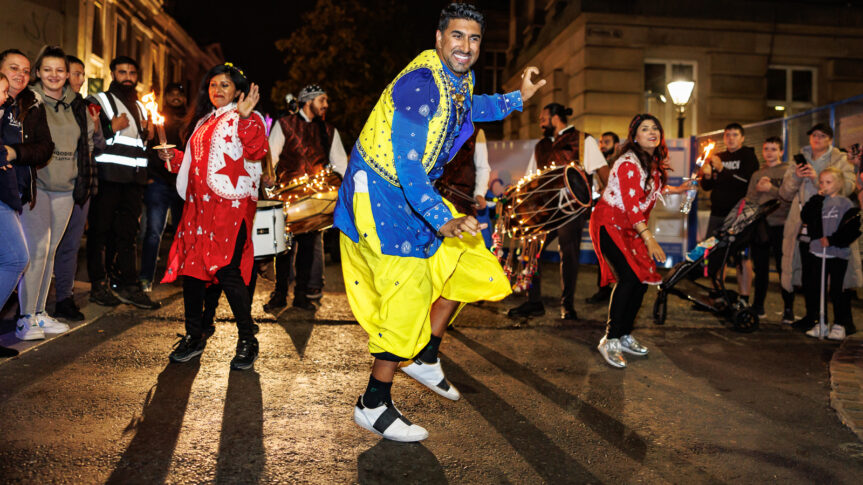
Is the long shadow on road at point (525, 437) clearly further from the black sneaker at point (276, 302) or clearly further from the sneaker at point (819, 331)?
the sneaker at point (819, 331)

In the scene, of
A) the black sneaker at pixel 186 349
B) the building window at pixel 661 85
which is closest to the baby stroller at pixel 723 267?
the black sneaker at pixel 186 349

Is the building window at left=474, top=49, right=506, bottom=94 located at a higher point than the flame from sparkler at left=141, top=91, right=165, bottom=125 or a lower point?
higher

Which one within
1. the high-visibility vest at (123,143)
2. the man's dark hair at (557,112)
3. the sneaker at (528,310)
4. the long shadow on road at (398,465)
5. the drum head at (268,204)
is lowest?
the long shadow on road at (398,465)

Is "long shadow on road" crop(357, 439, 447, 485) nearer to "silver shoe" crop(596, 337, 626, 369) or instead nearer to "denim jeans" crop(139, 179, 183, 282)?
"silver shoe" crop(596, 337, 626, 369)

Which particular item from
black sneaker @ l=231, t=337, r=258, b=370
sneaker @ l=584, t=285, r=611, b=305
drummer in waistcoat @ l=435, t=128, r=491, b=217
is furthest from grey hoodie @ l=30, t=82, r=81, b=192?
sneaker @ l=584, t=285, r=611, b=305

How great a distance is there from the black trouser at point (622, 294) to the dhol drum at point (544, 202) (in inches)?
47.8

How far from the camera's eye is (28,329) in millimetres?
5004

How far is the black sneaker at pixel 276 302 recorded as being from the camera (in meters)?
6.81

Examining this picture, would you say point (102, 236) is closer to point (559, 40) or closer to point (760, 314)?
point (760, 314)

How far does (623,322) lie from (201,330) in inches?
118

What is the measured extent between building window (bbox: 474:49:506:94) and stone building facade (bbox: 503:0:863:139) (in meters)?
13.5

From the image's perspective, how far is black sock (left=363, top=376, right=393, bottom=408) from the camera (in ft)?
11.2

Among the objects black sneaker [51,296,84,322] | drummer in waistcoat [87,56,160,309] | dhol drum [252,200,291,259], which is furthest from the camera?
drummer in waistcoat [87,56,160,309]

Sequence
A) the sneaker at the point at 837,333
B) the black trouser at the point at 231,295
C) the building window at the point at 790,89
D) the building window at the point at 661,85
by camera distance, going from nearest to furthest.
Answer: the black trouser at the point at 231,295
the sneaker at the point at 837,333
the building window at the point at 661,85
the building window at the point at 790,89
